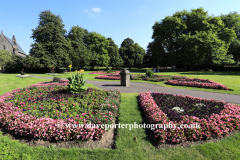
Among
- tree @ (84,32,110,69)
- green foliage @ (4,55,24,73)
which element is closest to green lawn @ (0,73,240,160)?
green foliage @ (4,55,24,73)

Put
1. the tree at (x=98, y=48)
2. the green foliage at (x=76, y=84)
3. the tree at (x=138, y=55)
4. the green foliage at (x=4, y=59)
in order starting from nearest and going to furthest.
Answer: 1. the green foliage at (x=76, y=84)
2. the green foliage at (x=4, y=59)
3. the tree at (x=98, y=48)
4. the tree at (x=138, y=55)

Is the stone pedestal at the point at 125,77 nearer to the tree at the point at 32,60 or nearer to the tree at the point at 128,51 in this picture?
the tree at the point at 32,60

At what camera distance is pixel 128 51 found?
192 ft

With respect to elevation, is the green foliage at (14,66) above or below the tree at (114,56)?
below

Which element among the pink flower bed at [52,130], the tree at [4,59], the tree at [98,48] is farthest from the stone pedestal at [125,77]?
the tree at [4,59]

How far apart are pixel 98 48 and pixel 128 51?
14459mm

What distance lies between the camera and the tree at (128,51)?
183 ft

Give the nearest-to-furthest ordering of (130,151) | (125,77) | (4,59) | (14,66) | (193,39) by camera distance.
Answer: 1. (130,151)
2. (125,77)
3. (193,39)
4. (4,59)
5. (14,66)

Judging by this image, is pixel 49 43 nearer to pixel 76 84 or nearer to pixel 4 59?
pixel 4 59

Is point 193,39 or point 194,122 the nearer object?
point 194,122

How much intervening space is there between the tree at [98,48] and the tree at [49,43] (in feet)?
43.4

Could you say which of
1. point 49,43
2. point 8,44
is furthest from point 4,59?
point 8,44

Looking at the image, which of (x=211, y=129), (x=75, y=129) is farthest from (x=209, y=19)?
(x=75, y=129)

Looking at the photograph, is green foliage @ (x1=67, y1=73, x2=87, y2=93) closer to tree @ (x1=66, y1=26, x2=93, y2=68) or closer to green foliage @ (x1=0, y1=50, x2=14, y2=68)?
tree @ (x1=66, y1=26, x2=93, y2=68)
